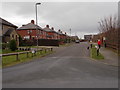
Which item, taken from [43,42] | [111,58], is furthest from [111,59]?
[43,42]

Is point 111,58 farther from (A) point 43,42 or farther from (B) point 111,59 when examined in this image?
(A) point 43,42

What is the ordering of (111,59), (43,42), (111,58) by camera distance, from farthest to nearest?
(43,42) < (111,58) < (111,59)

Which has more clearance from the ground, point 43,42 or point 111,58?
point 43,42

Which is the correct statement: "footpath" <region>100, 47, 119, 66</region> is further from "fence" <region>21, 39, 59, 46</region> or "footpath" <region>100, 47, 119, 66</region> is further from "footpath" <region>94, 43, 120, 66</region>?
"fence" <region>21, 39, 59, 46</region>

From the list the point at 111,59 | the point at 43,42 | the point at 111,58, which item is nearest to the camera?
the point at 111,59

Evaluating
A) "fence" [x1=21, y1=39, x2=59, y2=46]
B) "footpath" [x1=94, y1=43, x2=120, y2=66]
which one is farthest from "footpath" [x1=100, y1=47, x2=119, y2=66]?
"fence" [x1=21, y1=39, x2=59, y2=46]

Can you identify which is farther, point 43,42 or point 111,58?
point 43,42

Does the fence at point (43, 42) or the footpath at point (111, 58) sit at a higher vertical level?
the fence at point (43, 42)

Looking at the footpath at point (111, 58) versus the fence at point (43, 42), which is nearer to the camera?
the footpath at point (111, 58)

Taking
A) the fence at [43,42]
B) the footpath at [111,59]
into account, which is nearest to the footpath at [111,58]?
the footpath at [111,59]

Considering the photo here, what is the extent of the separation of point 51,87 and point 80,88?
1.12 m

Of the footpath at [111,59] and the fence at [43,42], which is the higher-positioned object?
the fence at [43,42]

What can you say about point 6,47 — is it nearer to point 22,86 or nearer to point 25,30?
point 22,86

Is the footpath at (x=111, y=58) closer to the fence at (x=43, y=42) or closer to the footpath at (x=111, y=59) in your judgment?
the footpath at (x=111, y=59)
